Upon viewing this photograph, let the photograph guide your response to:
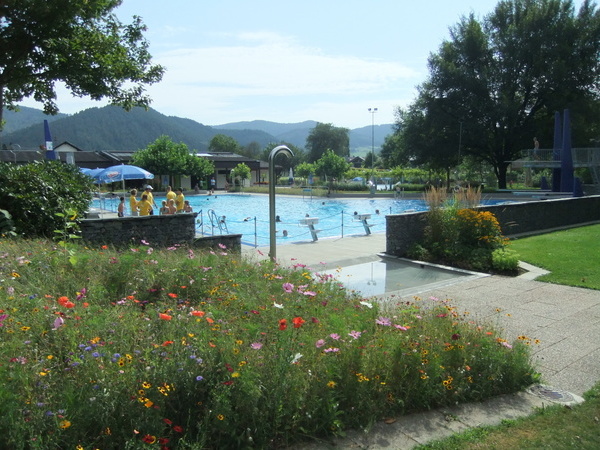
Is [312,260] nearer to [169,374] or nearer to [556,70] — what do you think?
[169,374]

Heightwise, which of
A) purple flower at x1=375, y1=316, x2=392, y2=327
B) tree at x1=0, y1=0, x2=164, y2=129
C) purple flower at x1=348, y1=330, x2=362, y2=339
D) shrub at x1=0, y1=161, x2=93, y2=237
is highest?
tree at x1=0, y1=0, x2=164, y2=129

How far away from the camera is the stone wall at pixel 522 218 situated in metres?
11.6

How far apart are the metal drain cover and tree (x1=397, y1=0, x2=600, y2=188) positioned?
37463mm

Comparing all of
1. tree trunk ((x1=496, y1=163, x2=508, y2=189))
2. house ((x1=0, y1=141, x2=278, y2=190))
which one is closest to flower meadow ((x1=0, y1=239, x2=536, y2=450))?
tree trunk ((x1=496, y1=163, x2=508, y2=189))

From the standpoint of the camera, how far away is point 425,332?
4.25 metres

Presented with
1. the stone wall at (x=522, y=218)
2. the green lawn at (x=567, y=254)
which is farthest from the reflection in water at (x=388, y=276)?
→ the green lawn at (x=567, y=254)

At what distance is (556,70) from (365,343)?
3883cm

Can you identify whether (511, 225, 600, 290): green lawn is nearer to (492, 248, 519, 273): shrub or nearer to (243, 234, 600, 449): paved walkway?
(243, 234, 600, 449): paved walkway

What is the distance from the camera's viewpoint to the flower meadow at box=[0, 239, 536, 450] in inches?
105

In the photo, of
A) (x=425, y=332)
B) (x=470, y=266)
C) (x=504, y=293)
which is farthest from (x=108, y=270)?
(x=470, y=266)

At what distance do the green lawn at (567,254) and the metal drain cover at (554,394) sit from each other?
4790 mm

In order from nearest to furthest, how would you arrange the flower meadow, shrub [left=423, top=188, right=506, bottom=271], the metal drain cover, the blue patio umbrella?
the flower meadow
the metal drain cover
shrub [left=423, top=188, right=506, bottom=271]
the blue patio umbrella

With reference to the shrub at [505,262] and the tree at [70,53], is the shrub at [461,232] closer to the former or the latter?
→ the shrub at [505,262]

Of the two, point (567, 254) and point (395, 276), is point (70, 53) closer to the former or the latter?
point (395, 276)
